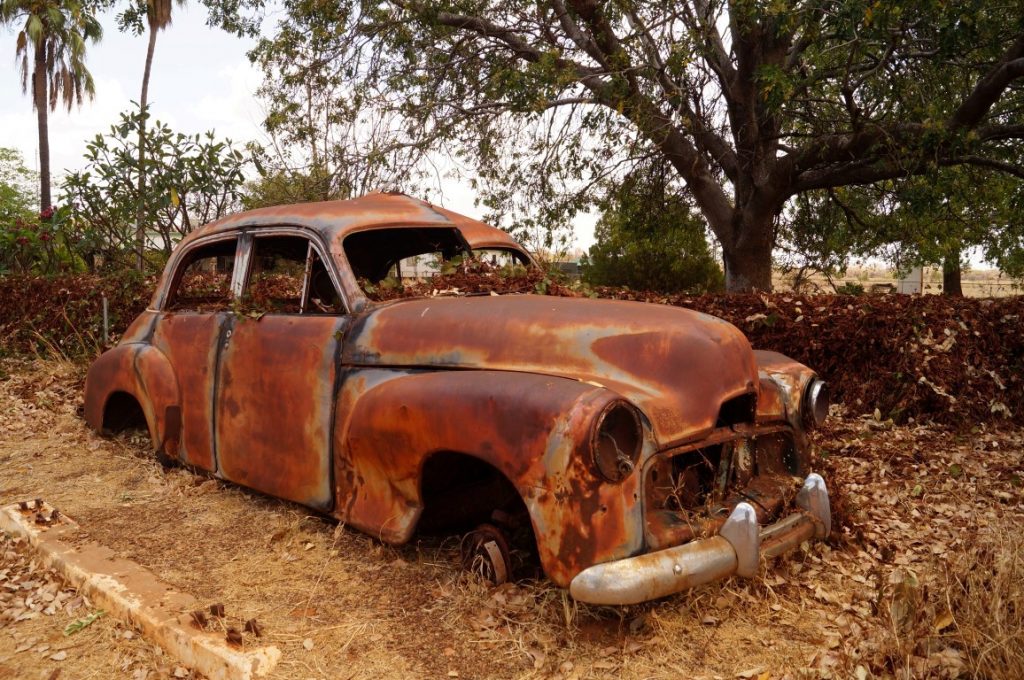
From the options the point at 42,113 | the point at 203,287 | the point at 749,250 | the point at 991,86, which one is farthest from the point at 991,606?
the point at 42,113

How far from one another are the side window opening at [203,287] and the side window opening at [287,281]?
0.19m

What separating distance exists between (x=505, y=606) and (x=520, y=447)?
0.70m

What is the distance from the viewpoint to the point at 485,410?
2947 millimetres

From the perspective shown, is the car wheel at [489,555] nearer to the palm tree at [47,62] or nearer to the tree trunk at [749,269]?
the tree trunk at [749,269]

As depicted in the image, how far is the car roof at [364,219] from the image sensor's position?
4062 mm

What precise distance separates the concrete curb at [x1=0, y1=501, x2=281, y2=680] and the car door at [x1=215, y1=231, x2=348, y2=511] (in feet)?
2.41

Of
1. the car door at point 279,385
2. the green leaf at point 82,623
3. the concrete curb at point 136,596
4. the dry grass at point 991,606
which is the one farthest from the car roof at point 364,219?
the dry grass at point 991,606

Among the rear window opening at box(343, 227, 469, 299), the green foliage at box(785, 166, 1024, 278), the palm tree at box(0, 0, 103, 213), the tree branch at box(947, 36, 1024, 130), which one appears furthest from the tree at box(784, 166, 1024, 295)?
the palm tree at box(0, 0, 103, 213)

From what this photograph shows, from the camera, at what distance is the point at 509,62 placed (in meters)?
10.6

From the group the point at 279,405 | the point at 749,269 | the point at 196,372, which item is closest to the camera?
the point at 279,405

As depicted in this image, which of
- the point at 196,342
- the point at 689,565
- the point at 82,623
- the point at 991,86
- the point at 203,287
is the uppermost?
the point at 991,86

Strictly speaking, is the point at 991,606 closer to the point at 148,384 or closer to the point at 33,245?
the point at 148,384

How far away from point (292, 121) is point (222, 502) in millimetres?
7311

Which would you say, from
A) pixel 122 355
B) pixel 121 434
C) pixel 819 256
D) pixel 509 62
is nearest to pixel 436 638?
pixel 122 355
